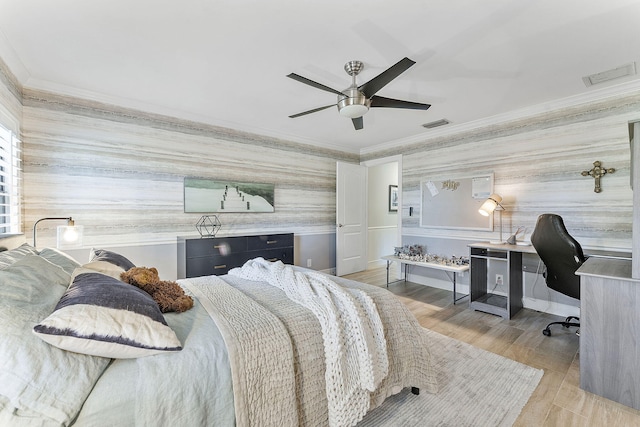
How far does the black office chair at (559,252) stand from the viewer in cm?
233

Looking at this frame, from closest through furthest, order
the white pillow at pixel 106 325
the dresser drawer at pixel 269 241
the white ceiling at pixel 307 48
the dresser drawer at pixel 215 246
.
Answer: the white pillow at pixel 106 325 < the white ceiling at pixel 307 48 < the dresser drawer at pixel 215 246 < the dresser drawer at pixel 269 241

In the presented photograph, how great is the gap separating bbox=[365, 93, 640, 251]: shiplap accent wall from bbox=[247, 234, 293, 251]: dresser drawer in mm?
2375

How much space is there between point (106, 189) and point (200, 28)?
6.98ft

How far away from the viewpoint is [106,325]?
986mm

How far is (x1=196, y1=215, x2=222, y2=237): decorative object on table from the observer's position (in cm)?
370

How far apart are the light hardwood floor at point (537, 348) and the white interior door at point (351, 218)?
3.71 feet

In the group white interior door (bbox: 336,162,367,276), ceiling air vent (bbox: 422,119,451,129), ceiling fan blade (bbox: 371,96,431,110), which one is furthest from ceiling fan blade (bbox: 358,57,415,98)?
white interior door (bbox: 336,162,367,276)

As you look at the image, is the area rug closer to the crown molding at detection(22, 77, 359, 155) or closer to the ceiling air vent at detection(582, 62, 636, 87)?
the ceiling air vent at detection(582, 62, 636, 87)

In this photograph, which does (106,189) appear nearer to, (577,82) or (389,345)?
(389,345)

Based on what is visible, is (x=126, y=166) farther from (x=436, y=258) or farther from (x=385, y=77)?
(x=436, y=258)

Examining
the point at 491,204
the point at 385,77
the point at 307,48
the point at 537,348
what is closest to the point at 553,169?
the point at 491,204

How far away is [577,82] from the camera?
8.82ft

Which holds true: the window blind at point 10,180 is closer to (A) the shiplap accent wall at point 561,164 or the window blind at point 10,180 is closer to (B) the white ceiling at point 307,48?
(B) the white ceiling at point 307,48

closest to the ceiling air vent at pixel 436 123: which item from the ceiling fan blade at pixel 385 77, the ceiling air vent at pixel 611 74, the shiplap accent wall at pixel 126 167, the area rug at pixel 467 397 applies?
the ceiling air vent at pixel 611 74
